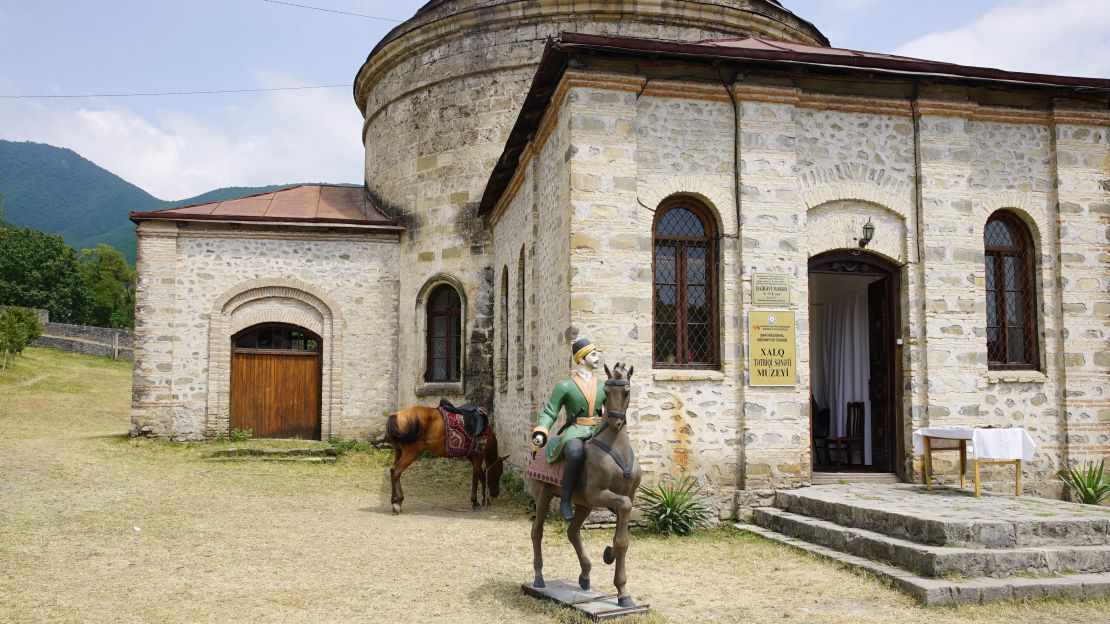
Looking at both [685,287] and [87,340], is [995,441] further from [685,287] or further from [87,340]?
[87,340]

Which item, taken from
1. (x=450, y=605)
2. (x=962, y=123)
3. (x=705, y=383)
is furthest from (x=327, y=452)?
(x=962, y=123)

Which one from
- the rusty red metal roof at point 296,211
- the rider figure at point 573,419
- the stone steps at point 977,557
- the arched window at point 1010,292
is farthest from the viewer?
the rusty red metal roof at point 296,211

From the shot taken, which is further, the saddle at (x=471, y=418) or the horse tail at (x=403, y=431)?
the saddle at (x=471, y=418)

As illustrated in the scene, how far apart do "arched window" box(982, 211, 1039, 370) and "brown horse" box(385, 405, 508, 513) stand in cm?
670

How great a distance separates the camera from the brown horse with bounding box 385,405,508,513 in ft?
35.4

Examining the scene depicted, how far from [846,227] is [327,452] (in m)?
10.00

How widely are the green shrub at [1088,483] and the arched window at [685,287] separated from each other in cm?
448

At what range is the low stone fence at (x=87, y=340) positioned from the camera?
35844 mm

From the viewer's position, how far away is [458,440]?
11.3 meters

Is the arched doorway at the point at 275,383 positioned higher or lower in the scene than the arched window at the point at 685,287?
lower

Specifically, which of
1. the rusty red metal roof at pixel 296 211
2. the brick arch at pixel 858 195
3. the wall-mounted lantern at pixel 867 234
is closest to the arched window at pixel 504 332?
the rusty red metal roof at pixel 296 211

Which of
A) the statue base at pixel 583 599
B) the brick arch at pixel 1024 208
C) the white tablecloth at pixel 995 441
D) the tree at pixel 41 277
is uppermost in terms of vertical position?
the tree at pixel 41 277

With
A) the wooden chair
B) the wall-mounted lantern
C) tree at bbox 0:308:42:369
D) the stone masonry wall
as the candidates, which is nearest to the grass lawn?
the stone masonry wall

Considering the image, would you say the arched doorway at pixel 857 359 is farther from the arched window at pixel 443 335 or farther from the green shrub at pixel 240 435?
the green shrub at pixel 240 435
